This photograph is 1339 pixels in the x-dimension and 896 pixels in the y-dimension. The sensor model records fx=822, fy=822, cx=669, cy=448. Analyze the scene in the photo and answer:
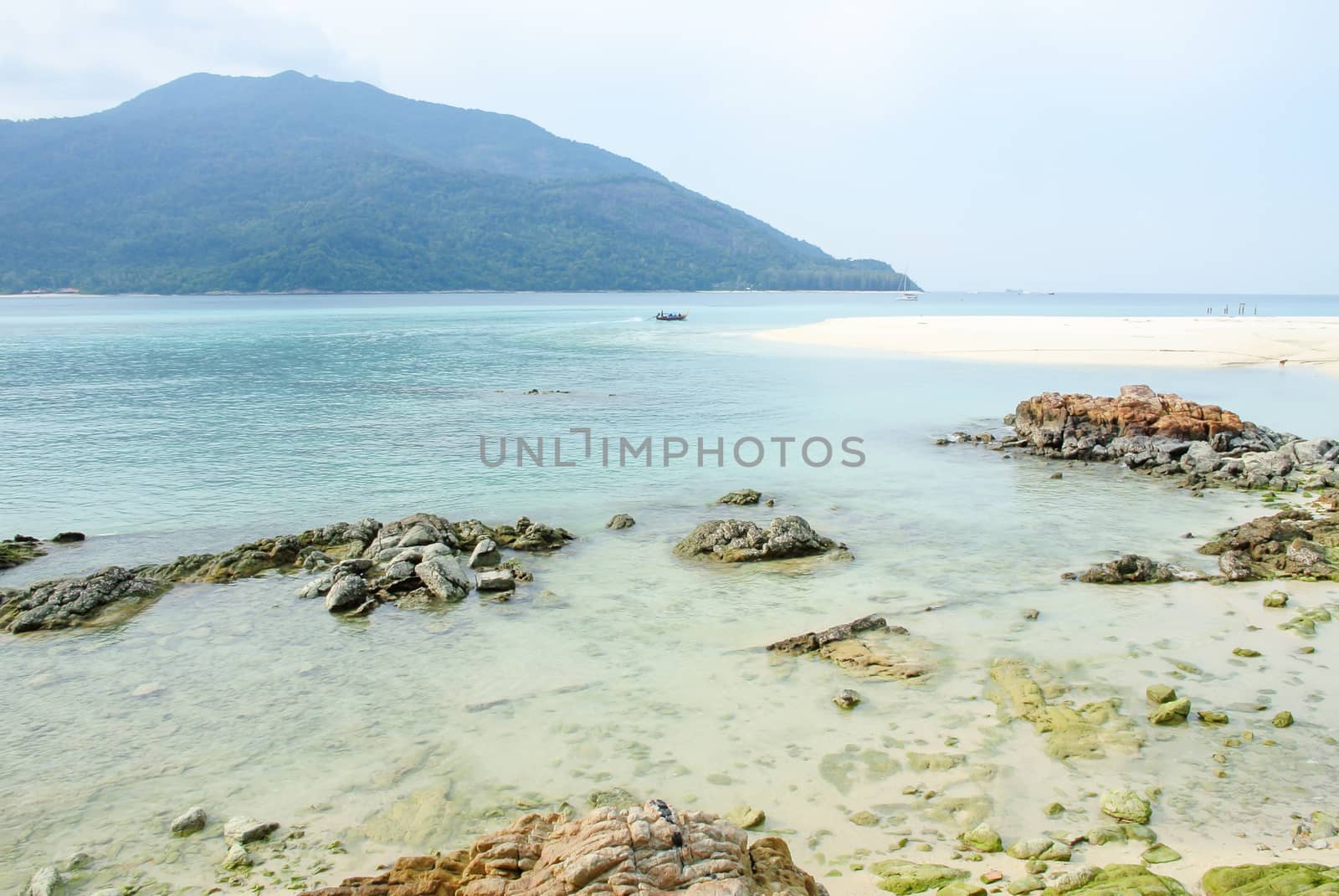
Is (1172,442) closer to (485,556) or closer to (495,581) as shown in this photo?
(485,556)

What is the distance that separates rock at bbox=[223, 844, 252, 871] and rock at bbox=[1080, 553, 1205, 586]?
9.53 meters

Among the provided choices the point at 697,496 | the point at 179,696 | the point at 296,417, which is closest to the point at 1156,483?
the point at 697,496

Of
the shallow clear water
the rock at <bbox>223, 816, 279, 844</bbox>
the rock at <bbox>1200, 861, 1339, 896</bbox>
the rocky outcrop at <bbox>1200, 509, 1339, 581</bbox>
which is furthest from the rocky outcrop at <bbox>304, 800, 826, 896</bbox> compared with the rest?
the rocky outcrop at <bbox>1200, 509, 1339, 581</bbox>

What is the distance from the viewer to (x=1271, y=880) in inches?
Result: 174

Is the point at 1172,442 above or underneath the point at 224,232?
underneath

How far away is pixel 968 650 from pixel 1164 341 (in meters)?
44.2

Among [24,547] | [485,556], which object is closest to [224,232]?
[24,547]

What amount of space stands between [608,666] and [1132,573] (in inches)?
269

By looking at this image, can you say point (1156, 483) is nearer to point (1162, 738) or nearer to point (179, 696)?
point (1162, 738)

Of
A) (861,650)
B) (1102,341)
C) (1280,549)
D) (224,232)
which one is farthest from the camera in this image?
(224,232)

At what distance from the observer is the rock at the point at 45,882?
501cm

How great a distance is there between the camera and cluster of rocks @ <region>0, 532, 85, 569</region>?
38.3ft

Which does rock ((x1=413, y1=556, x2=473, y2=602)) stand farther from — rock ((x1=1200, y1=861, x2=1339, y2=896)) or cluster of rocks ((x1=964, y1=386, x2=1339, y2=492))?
cluster of rocks ((x1=964, y1=386, x2=1339, y2=492))

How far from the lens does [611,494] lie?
51.8 feet
